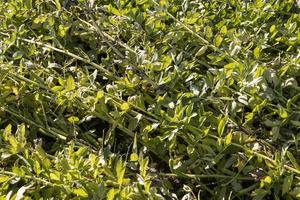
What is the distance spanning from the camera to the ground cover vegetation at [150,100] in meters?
1.46

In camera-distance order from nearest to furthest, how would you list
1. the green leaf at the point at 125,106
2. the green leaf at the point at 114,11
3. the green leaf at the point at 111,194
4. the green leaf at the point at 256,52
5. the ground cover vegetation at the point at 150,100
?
1. the green leaf at the point at 111,194
2. the ground cover vegetation at the point at 150,100
3. the green leaf at the point at 125,106
4. the green leaf at the point at 256,52
5. the green leaf at the point at 114,11

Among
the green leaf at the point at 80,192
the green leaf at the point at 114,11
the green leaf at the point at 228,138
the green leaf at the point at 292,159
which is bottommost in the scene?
the green leaf at the point at 80,192

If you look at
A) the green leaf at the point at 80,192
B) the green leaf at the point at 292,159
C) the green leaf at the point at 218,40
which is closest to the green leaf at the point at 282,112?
the green leaf at the point at 292,159

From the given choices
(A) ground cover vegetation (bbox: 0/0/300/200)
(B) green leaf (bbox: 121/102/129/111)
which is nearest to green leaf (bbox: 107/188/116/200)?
(A) ground cover vegetation (bbox: 0/0/300/200)

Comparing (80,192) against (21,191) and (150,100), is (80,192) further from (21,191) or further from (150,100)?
(150,100)

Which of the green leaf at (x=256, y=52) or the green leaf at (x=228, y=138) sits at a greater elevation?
the green leaf at (x=256, y=52)

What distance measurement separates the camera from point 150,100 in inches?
66.8

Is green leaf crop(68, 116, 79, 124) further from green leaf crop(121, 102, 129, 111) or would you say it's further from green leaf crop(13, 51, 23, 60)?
green leaf crop(13, 51, 23, 60)

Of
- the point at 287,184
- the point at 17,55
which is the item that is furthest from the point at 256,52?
the point at 17,55

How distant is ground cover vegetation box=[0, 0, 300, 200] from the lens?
1462 mm

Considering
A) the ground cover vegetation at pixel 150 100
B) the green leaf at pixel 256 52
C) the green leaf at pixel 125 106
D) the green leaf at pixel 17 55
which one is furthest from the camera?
the green leaf at pixel 17 55

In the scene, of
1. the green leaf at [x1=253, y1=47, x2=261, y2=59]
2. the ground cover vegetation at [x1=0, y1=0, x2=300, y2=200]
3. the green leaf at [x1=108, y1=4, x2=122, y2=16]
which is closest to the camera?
the ground cover vegetation at [x1=0, y1=0, x2=300, y2=200]

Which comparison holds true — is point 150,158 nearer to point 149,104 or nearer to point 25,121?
point 149,104

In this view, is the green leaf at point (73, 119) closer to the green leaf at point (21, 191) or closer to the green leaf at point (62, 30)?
the green leaf at point (21, 191)
